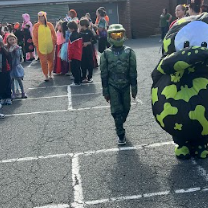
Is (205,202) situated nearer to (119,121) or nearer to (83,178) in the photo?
(83,178)

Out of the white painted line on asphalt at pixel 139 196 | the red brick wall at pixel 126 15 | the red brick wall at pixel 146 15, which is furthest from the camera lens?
the red brick wall at pixel 146 15

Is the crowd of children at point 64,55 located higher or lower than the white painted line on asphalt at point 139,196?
higher

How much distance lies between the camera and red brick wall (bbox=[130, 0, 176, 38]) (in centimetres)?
2248

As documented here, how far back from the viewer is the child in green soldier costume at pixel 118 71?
4.60 meters

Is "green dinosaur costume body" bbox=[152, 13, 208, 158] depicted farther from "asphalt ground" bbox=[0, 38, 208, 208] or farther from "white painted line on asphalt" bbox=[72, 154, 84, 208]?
"white painted line on asphalt" bbox=[72, 154, 84, 208]

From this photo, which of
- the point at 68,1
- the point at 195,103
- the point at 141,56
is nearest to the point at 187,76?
the point at 195,103

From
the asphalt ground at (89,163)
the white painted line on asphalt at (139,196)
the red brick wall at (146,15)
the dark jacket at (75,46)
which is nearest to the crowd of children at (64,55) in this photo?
the dark jacket at (75,46)

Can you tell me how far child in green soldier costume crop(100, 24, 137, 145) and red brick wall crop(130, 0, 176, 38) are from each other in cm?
1824

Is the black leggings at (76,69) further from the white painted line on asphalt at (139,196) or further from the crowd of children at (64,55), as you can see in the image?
the white painted line on asphalt at (139,196)

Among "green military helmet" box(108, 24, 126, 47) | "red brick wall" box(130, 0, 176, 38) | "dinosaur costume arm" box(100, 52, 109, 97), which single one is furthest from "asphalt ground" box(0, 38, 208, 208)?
"red brick wall" box(130, 0, 176, 38)

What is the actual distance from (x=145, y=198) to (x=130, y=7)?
20173 mm

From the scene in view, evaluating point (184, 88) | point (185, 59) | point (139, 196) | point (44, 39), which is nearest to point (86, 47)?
point (44, 39)

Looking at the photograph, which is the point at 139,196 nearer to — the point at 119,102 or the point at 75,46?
the point at 119,102

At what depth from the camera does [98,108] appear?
6.81 meters
